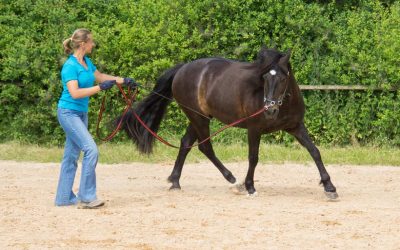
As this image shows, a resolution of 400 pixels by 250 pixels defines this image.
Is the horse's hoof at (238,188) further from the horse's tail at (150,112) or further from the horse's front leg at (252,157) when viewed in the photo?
the horse's tail at (150,112)

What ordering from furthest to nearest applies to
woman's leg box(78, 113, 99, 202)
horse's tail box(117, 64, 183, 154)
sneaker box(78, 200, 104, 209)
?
horse's tail box(117, 64, 183, 154) → sneaker box(78, 200, 104, 209) → woman's leg box(78, 113, 99, 202)

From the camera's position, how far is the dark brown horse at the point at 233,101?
893 centimetres

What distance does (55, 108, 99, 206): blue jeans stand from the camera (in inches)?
336

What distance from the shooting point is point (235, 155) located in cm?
1292

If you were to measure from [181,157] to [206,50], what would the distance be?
4880 millimetres

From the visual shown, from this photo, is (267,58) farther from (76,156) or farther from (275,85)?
(76,156)

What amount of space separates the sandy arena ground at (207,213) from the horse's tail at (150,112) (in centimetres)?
66

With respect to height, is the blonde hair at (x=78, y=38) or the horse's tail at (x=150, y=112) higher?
the blonde hair at (x=78, y=38)

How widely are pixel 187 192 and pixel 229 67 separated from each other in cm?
158

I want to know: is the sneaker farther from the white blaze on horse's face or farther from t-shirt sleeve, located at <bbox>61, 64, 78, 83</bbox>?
the white blaze on horse's face

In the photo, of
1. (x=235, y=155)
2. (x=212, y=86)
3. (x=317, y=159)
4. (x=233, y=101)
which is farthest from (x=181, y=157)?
(x=235, y=155)

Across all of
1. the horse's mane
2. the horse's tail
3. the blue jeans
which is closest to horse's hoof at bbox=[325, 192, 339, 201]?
the horse's mane

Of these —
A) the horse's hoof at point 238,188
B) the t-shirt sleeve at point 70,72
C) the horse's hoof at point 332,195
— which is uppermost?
the t-shirt sleeve at point 70,72

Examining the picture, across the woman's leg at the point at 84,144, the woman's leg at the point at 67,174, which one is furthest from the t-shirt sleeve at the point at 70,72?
the woman's leg at the point at 67,174
